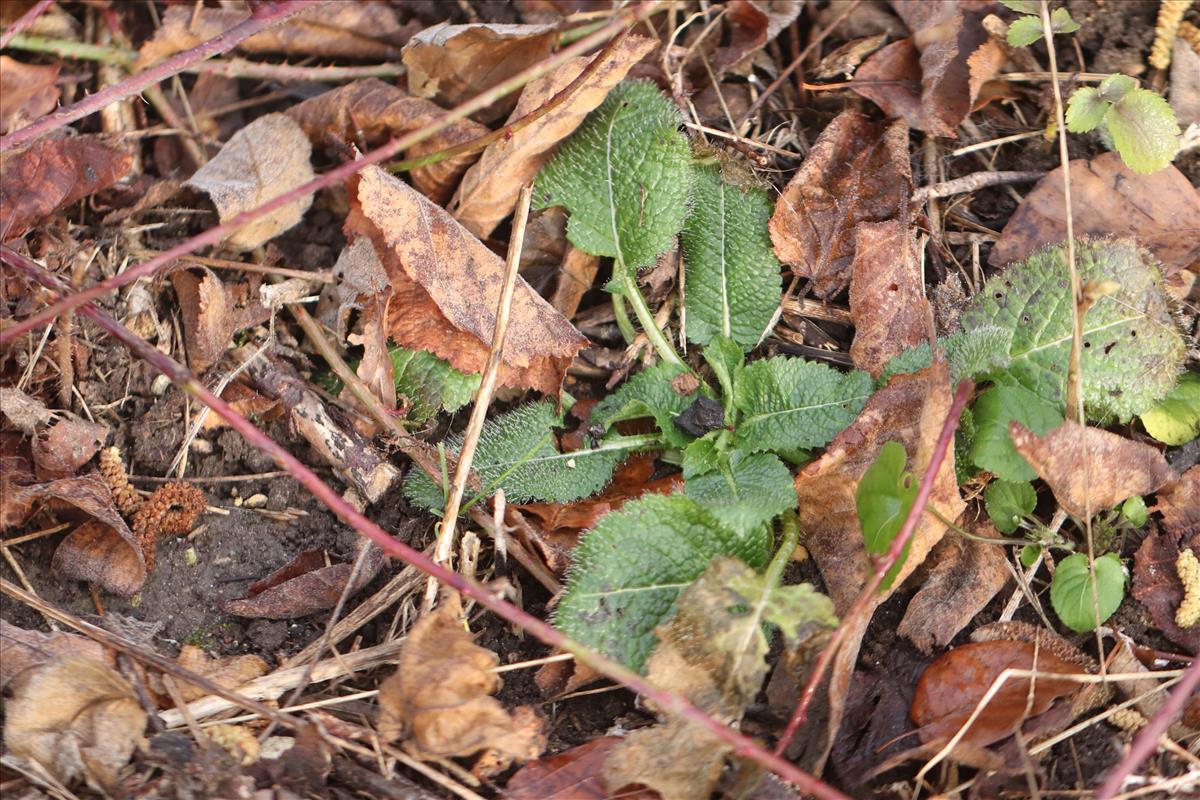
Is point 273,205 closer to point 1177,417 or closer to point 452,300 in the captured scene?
point 452,300

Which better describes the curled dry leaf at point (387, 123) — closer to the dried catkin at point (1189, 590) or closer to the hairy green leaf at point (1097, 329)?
the hairy green leaf at point (1097, 329)

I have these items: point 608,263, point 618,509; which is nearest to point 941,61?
point 608,263

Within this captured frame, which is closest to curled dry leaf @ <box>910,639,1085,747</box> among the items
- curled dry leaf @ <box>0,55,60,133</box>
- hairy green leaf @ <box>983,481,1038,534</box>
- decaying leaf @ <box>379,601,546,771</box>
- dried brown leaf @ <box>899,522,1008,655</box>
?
dried brown leaf @ <box>899,522,1008,655</box>

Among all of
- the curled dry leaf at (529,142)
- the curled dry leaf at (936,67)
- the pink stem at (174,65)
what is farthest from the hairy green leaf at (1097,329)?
the pink stem at (174,65)

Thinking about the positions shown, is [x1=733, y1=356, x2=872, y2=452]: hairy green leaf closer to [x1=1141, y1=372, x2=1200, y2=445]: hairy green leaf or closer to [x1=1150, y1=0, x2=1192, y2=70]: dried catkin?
[x1=1141, y1=372, x2=1200, y2=445]: hairy green leaf

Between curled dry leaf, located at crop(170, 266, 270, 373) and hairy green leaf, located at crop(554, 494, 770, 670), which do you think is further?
curled dry leaf, located at crop(170, 266, 270, 373)

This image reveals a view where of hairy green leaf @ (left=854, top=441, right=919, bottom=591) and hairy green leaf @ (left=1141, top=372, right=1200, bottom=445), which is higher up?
hairy green leaf @ (left=854, top=441, right=919, bottom=591)
